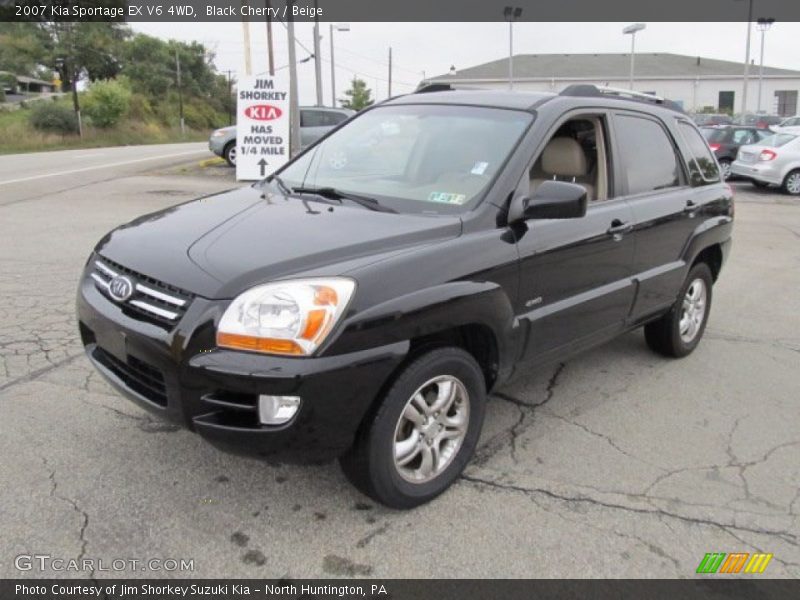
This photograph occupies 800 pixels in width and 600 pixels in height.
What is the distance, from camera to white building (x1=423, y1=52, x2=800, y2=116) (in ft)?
166

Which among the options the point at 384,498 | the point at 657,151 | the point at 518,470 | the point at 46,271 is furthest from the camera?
the point at 46,271

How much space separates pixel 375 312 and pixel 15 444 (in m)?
2.08

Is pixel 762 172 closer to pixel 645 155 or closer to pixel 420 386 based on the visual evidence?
pixel 645 155

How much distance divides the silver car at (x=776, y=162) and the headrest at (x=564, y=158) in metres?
14.6

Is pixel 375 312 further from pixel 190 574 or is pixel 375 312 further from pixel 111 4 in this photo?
pixel 111 4

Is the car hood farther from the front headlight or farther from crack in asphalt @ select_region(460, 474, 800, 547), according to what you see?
crack in asphalt @ select_region(460, 474, 800, 547)

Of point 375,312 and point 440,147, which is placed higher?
point 440,147

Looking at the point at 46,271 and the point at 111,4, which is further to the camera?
the point at 111,4

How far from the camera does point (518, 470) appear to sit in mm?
3357

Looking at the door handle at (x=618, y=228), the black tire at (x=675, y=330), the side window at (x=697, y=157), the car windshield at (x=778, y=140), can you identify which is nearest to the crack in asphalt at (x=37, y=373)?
the door handle at (x=618, y=228)

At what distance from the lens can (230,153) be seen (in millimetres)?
18766

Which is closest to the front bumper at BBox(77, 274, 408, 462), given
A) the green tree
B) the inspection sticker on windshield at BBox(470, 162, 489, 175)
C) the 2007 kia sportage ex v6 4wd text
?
the 2007 kia sportage ex v6 4wd text

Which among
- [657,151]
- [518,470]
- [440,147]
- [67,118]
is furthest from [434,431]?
[67,118]
